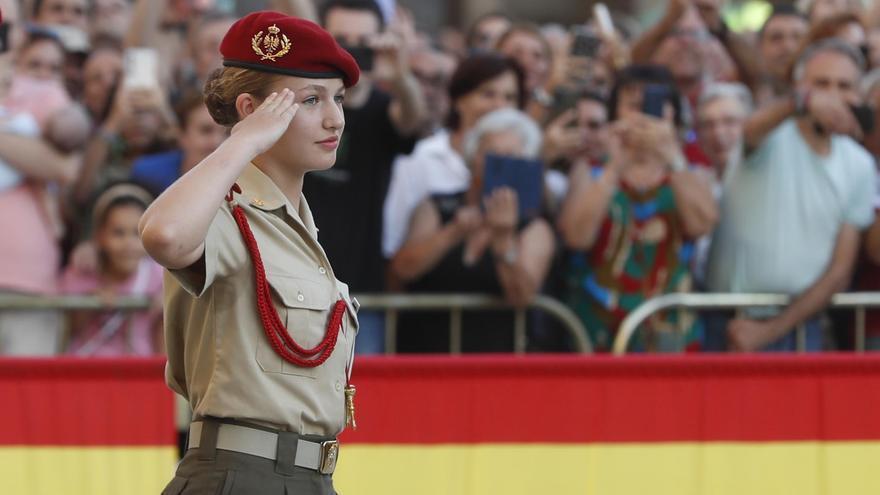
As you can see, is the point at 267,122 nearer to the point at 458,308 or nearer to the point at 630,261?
the point at 458,308

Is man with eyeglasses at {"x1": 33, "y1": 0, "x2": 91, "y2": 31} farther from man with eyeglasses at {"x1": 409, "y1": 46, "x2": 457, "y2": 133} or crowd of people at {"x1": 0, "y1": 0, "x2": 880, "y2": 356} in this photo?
man with eyeglasses at {"x1": 409, "y1": 46, "x2": 457, "y2": 133}

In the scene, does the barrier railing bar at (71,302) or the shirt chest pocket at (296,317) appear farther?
the barrier railing bar at (71,302)

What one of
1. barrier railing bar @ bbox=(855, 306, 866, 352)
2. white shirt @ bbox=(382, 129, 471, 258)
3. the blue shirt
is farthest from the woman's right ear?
barrier railing bar @ bbox=(855, 306, 866, 352)

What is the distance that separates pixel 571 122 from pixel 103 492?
285 centimetres

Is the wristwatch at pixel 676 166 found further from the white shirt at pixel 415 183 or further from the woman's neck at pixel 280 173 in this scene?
the woman's neck at pixel 280 173

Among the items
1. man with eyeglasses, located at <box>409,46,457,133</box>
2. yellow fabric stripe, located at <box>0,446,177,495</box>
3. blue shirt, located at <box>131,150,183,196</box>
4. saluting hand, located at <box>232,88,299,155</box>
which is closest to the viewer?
saluting hand, located at <box>232,88,299,155</box>

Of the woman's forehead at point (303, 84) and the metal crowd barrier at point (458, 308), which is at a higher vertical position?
the woman's forehead at point (303, 84)

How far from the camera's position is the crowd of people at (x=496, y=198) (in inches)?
256

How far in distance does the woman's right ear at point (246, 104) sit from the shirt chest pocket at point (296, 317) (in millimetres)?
380

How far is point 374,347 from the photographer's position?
255 inches

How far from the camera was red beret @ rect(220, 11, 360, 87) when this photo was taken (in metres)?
3.43

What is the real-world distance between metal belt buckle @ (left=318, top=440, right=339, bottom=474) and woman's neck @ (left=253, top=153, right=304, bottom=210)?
0.58 m

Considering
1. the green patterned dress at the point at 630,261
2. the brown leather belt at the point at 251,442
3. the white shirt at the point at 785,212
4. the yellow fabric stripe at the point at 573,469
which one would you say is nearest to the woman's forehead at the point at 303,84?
the brown leather belt at the point at 251,442

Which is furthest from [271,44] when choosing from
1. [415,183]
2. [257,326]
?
[415,183]
